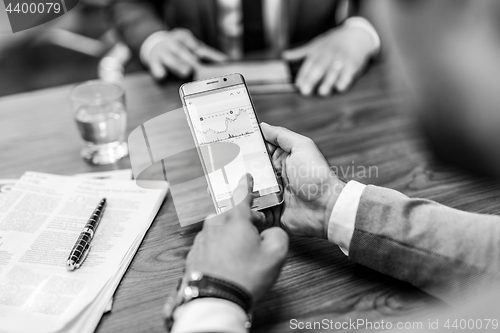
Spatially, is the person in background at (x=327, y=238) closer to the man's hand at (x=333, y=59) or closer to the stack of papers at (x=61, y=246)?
the stack of papers at (x=61, y=246)

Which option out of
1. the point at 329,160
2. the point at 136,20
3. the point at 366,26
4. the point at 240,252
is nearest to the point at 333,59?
the point at 366,26

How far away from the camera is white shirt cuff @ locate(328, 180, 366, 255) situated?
0.56 m

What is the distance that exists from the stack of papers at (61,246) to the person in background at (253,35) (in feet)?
1.62

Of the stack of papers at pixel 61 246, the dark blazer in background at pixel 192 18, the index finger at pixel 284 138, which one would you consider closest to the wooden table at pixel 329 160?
the stack of papers at pixel 61 246

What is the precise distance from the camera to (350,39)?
1185 mm

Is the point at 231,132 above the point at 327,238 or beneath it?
above

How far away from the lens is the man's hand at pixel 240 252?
0.48 m

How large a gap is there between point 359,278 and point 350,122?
46 centimetres

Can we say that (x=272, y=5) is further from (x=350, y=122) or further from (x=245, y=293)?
(x=245, y=293)

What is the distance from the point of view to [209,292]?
0.46m

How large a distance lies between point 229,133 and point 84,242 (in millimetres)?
265

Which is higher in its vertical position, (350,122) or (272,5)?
(272,5)

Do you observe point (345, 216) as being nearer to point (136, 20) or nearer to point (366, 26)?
point (366, 26)

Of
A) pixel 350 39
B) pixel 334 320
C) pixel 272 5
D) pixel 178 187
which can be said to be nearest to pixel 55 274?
pixel 178 187
